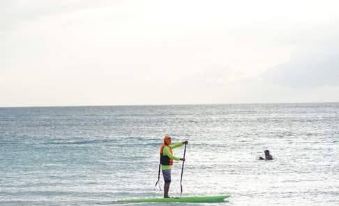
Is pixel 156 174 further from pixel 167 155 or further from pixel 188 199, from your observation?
pixel 167 155

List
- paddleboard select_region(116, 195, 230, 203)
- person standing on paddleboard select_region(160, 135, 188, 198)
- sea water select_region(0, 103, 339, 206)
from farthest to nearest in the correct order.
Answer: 1. sea water select_region(0, 103, 339, 206)
2. paddleboard select_region(116, 195, 230, 203)
3. person standing on paddleboard select_region(160, 135, 188, 198)

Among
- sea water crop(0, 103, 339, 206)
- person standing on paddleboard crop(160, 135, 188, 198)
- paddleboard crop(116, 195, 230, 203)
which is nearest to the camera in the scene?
person standing on paddleboard crop(160, 135, 188, 198)

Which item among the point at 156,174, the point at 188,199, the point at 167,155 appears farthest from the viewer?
the point at 156,174

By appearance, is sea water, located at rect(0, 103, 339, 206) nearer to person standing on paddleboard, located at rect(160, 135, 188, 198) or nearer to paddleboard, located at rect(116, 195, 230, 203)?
paddleboard, located at rect(116, 195, 230, 203)

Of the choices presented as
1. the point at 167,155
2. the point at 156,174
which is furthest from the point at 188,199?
the point at 156,174

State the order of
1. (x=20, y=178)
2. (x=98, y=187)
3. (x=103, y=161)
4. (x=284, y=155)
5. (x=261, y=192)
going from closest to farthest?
(x=261, y=192) < (x=98, y=187) < (x=20, y=178) < (x=103, y=161) < (x=284, y=155)

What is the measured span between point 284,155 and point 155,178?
17.7m

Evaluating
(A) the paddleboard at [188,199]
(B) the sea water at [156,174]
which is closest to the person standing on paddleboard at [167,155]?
(A) the paddleboard at [188,199]

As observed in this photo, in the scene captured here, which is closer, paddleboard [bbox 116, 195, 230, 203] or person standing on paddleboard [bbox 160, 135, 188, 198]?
person standing on paddleboard [bbox 160, 135, 188, 198]

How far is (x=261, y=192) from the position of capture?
95.2ft

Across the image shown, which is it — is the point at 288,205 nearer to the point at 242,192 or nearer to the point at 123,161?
the point at 242,192

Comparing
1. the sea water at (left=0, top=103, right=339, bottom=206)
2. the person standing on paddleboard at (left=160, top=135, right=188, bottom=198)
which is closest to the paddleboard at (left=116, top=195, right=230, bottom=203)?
the sea water at (left=0, top=103, right=339, bottom=206)

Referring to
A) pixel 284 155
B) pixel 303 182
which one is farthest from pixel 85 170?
pixel 284 155

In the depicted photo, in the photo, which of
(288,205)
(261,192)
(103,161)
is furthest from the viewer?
(103,161)
